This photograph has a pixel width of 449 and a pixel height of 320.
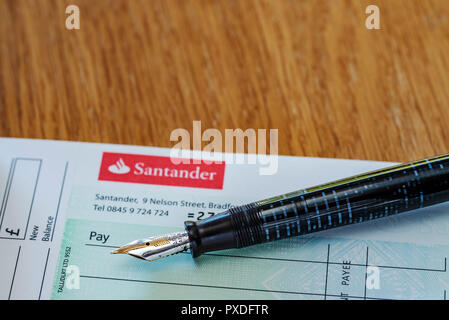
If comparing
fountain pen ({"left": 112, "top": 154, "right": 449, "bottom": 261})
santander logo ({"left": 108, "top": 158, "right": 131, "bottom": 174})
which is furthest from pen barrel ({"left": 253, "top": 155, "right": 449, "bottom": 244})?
santander logo ({"left": 108, "top": 158, "right": 131, "bottom": 174})

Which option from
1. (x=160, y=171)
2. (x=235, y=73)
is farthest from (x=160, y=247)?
(x=235, y=73)

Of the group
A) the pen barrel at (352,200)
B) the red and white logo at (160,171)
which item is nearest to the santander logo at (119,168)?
the red and white logo at (160,171)

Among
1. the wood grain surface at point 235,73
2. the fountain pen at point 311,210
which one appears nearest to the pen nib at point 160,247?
the fountain pen at point 311,210

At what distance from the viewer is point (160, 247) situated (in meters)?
0.44

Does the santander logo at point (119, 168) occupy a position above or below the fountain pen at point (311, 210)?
above

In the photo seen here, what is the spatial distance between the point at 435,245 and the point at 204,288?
20cm

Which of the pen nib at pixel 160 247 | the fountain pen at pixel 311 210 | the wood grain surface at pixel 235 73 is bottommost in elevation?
the pen nib at pixel 160 247

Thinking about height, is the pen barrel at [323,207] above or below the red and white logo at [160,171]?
below

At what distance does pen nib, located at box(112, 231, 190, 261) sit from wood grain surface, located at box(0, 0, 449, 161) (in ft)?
0.35

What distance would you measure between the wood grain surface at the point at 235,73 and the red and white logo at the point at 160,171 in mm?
23

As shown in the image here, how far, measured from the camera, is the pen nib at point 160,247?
1.43 ft

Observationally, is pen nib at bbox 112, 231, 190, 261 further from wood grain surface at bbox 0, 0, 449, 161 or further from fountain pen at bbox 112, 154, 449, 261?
wood grain surface at bbox 0, 0, 449, 161

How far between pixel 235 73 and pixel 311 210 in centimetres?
18

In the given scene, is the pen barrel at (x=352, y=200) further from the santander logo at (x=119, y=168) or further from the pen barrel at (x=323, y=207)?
the santander logo at (x=119, y=168)
